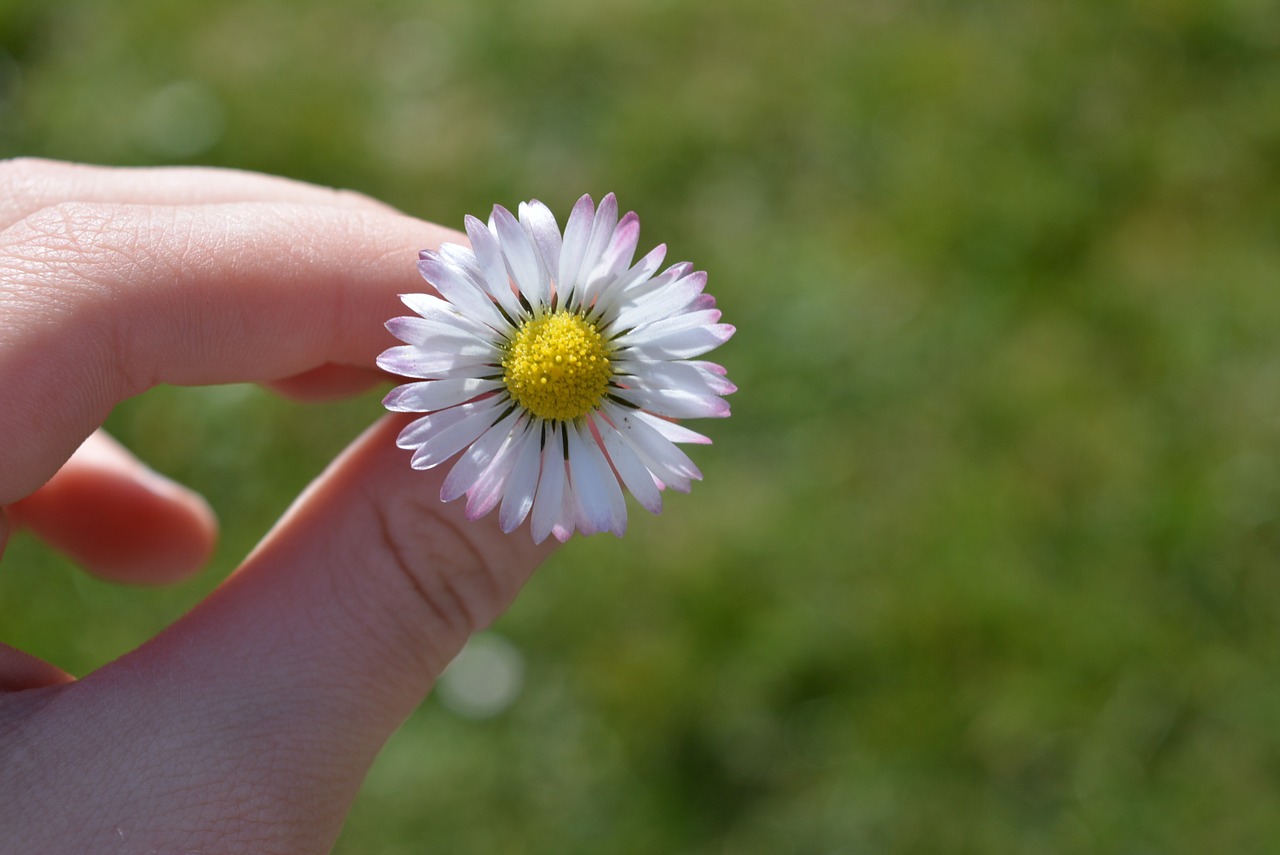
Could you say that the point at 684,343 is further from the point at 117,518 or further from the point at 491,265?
the point at 117,518

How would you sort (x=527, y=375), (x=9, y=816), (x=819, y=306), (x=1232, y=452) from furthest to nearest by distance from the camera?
(x=819, y=306), (x=1232, y=452), (x=527, y=375), (x=9, y=816)

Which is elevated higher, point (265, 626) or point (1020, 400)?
point (1020, 400)

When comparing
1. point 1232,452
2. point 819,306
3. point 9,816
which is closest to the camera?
point 9,816

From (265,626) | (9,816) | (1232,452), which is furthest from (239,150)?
(1232,452)

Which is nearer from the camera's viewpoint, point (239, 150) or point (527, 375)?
point (527, 375)

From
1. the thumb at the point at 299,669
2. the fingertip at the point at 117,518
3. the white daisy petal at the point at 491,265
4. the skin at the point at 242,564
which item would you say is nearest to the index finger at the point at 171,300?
the skin at the point at 242,564

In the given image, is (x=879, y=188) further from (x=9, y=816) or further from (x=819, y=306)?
(x=9, y=816)

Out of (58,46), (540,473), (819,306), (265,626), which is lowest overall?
(265,626)
